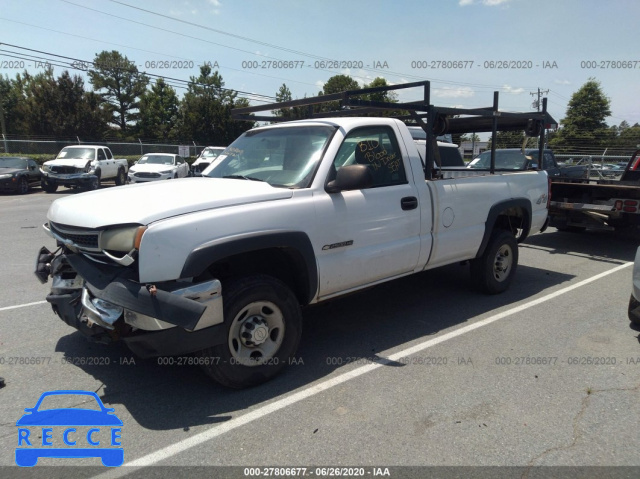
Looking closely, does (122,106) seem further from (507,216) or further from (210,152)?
(507,216)

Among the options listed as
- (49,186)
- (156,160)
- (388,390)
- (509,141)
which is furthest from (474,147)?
(49,186)

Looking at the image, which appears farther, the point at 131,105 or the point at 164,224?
the point at 131,105

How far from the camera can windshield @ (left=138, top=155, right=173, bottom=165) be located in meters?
22.4

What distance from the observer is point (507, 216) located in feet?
20.5

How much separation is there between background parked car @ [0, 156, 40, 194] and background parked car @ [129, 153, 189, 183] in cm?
384

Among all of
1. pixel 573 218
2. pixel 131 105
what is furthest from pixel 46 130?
pixel 573 218

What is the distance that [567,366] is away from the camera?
4176 millimetres

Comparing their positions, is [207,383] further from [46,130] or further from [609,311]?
[46,130]

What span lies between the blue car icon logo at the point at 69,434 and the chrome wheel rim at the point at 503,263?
4.66 meters

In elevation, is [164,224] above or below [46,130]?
below

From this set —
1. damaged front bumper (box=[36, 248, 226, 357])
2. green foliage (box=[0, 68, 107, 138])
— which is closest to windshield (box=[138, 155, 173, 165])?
damaged front bumper (box=[36, 248, 226, 357])

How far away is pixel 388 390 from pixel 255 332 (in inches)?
43.9

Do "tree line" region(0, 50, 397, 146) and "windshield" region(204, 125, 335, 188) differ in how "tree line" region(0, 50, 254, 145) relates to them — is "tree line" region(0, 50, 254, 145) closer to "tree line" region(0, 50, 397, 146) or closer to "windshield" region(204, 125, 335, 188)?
"tree line" region(0, 50, 397, 146)

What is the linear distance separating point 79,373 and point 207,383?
1.05m
